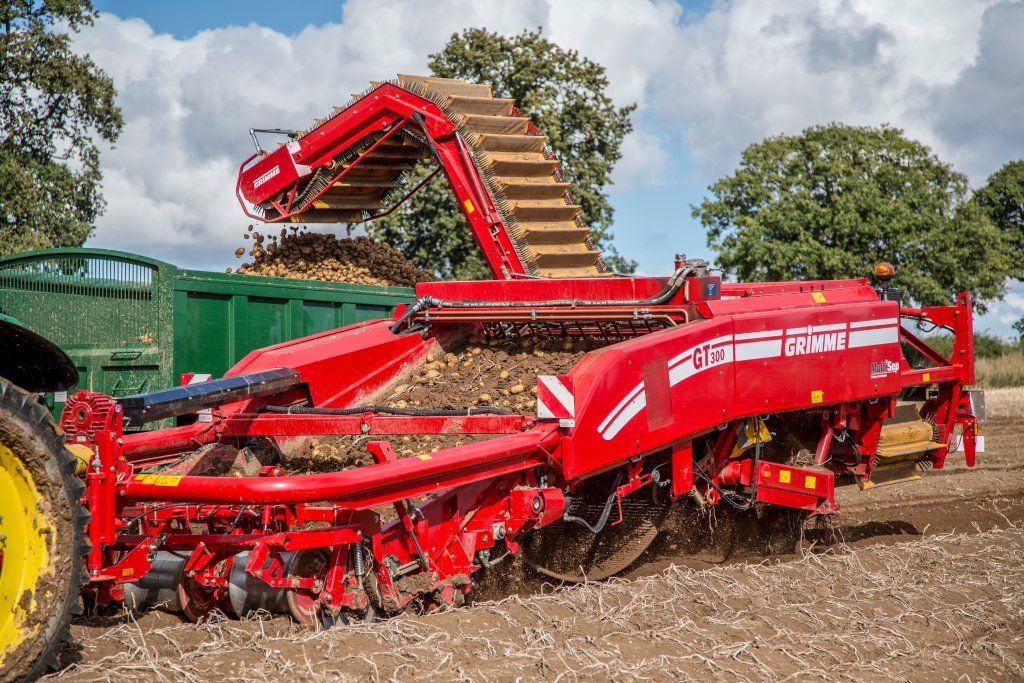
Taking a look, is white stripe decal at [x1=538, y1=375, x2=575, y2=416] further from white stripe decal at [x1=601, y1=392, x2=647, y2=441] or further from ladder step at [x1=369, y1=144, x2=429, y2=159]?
ladder step at [x1=369, y1=144, x2=429, y2=159]

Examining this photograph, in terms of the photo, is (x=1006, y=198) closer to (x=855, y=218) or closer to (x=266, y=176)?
(x=855, y=218)

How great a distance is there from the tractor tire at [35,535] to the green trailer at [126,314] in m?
3.54

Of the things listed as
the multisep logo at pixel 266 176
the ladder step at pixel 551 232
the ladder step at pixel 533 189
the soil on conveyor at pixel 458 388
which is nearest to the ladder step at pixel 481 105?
the ladder step at pixel 533 189

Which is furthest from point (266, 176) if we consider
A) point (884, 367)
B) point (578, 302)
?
point (884, 367)

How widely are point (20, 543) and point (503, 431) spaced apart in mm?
2088

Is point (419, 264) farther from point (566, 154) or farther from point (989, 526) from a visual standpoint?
point (989, 526)

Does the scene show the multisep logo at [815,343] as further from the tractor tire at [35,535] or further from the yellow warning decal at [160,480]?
the tractor tire at [35,535]

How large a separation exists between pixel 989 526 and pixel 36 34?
14.5m

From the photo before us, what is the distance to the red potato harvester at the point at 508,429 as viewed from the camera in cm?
412

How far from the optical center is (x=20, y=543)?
3.35m

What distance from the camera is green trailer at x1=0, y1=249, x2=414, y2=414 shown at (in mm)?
6879

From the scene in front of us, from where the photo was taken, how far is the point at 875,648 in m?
4.43

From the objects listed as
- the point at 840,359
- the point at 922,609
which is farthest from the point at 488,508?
the point at 840,359

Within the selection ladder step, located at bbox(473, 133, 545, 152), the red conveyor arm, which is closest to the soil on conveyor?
the red conveyor arm
